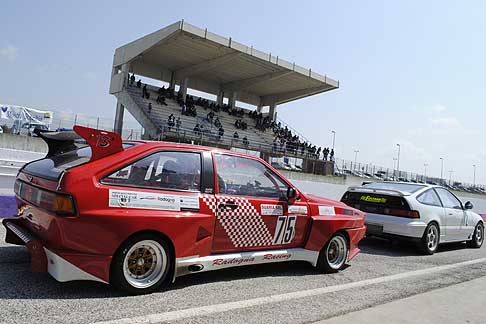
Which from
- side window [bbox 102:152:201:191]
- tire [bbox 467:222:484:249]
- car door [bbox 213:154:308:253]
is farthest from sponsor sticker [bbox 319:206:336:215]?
tire [bbox 467:222:484:249]

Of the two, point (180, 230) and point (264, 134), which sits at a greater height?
point (264, 134)

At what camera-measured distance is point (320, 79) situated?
36.7 m

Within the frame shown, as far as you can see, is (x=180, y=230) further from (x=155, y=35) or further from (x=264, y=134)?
(x=264, y=134)

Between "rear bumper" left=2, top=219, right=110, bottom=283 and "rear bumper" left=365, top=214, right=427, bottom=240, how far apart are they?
5.60m

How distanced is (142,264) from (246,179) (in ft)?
5.06

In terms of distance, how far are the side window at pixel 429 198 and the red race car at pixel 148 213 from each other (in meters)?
3.78

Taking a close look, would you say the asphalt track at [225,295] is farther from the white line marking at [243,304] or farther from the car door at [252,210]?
the car door at [252,210]

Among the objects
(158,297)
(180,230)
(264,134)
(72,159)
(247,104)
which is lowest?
(158,297)

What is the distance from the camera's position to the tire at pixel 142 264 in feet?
12.1

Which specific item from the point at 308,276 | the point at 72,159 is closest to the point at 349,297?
the point at 308,276

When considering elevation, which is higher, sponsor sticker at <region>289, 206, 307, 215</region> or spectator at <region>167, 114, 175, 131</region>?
spectator at <region>167, 114, 175, 131</region>

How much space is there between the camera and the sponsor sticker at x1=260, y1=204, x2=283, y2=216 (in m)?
4.73

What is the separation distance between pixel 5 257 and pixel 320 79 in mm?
34556

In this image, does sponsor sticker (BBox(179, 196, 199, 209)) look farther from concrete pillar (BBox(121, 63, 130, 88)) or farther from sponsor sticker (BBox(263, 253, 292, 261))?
concrete pillar (BBox(121, 63, 130, 88))
